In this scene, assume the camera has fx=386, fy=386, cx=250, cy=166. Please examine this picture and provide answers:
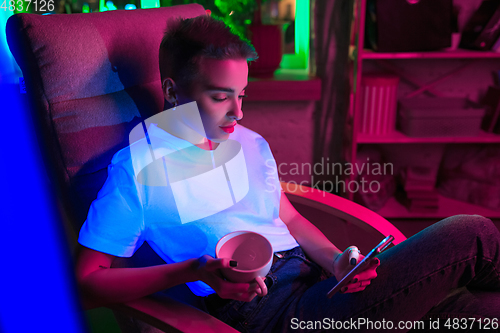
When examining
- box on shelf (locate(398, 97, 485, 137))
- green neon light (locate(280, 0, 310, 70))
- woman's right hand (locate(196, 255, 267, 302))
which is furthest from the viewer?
green neon light (locate(280, 0, 310, 70))

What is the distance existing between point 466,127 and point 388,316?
1451mm

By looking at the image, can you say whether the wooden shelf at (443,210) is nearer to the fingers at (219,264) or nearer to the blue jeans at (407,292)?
the blue jeans at (407,292)

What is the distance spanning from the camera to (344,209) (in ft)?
3.90

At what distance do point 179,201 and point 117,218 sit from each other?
15 cm

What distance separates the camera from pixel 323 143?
2.38 m

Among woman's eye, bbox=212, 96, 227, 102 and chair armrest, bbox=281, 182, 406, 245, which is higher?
woman's eye, bbox=212, 96, 227, 102

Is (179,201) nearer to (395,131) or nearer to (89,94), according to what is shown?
(89,94)

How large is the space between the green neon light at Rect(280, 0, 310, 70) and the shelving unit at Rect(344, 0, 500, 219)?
355 mm

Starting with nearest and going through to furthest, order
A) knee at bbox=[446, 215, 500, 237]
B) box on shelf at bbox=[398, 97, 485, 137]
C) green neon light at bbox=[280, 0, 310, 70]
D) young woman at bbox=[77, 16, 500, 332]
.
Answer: young woman at bbox=[77, 16, 500, 332] → knee at bbox=[446, 215, 500, 237] → box on shelf at bbox=[398, 97, 485, 137] → green neon light at bbox=[280, 0, 310, 70]

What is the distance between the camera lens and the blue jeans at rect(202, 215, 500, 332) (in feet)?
2.74

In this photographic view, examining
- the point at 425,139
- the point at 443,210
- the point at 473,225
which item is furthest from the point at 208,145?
the point at 443,210

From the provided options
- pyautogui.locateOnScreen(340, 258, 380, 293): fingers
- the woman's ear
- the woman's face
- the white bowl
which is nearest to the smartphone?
pyautogui.locateOnScreen(340, 258, 380, 293): fingers

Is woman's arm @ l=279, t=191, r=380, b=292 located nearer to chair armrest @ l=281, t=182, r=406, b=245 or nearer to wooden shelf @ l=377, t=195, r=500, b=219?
chair armrest @ l=281, t=182, r=406, b=245

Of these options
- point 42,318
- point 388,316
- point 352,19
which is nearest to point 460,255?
point 388,316
